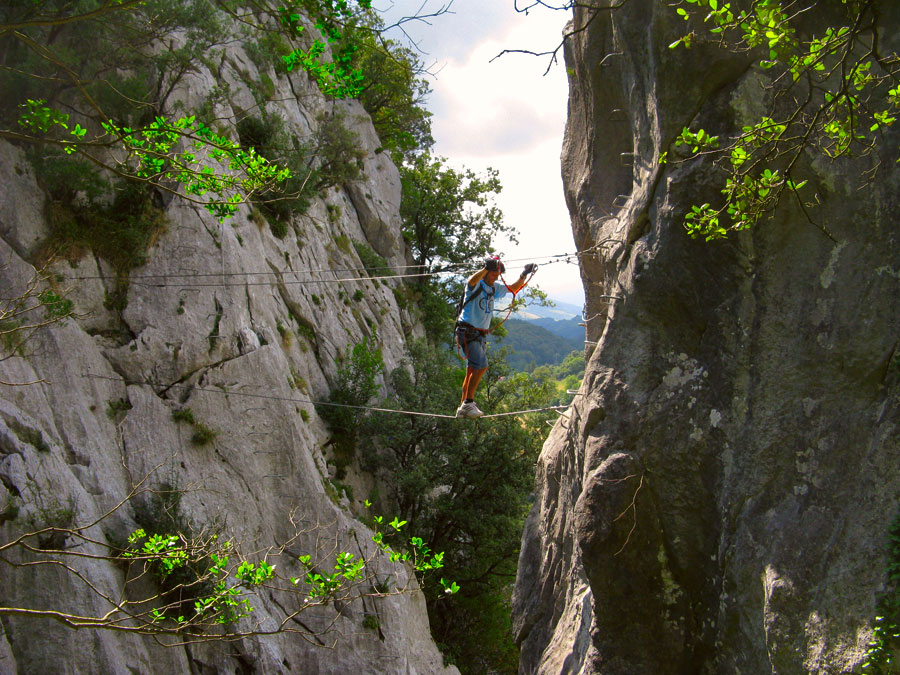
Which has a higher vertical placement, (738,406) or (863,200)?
(863,200)

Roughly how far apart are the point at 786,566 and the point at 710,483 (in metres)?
1.32

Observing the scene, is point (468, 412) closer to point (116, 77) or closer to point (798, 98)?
point (798, 98)

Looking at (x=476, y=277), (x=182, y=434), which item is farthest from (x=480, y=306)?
(x=182, y=434)

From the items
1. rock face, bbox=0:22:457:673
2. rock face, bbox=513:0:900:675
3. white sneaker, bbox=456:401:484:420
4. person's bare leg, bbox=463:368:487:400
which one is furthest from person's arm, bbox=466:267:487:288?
rock face, bbox=0:22:457:673

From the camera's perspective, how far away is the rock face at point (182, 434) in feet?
29.1

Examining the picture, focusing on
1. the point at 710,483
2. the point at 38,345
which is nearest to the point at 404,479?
the point at 38,345

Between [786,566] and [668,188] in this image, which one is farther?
[668,188]

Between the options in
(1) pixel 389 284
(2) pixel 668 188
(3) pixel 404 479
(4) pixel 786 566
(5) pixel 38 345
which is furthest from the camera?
(1) pixel 389 284

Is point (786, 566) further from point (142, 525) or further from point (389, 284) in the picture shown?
point (389, 284)

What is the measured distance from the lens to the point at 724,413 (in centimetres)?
707

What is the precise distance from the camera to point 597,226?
9.63m

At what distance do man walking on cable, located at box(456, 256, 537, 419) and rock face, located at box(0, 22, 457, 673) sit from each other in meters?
4.62

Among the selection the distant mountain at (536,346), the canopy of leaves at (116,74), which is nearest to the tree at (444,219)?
the canopy of leaves at (116,74)

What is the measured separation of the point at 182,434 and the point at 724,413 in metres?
9.84
